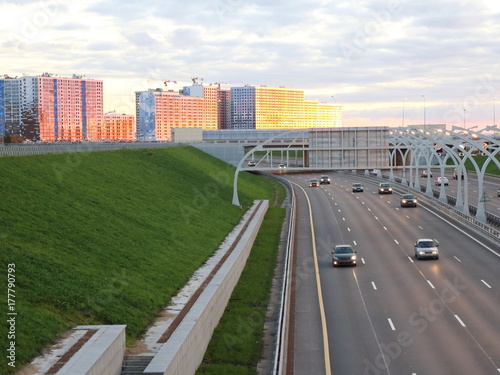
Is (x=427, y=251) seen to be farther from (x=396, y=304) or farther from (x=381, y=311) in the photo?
(x=381, y=311)

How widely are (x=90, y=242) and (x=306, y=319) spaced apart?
29.8 feet

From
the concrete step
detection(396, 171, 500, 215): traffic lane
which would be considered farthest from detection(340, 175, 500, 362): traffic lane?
the concrete step

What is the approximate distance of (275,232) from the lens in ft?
182

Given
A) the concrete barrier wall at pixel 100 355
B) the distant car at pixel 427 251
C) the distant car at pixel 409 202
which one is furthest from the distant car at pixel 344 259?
the distant car at pixel 409 202

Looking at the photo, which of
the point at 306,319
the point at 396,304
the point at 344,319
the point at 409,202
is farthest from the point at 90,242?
the point at 409,202

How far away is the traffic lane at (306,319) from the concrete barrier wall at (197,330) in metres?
2.95

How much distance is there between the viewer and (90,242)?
29.1 m

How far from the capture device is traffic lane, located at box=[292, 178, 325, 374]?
23203 mm

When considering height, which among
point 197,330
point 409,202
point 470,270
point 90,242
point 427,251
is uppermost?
point 90,242

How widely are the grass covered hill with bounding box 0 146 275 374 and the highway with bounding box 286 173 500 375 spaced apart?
5.56m

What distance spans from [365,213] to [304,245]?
834 inches

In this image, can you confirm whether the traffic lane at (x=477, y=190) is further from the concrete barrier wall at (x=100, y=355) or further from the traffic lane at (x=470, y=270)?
the concrete barrier wall at (x=100, y=355)

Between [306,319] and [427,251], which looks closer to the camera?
[306,319]

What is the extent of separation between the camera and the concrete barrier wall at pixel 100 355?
16.4m
